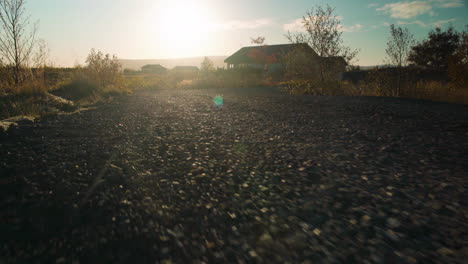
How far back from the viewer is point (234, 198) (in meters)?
2.73

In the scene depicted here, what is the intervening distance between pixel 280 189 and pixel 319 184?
518 millimetres

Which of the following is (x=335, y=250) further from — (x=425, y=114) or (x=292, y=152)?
(x=425, y=114)

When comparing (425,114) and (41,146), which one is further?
(425,114)

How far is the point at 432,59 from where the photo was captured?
2836cm

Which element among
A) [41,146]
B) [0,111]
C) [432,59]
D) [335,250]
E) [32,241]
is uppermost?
[432,59]

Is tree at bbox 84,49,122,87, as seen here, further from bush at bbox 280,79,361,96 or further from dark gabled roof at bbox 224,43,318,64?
dark gabled roof at bbox 224,43,318,64

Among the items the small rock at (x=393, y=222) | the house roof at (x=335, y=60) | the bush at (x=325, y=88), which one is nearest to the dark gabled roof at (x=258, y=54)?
the house roof at (x=335, y=60)

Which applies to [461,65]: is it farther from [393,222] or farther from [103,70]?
[103,70]

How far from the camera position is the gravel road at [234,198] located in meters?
1.90

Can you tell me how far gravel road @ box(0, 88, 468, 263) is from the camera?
1.90 meters

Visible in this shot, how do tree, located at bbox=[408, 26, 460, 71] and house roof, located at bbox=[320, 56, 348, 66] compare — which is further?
tree, located at bbox=[408, 26, 460, 71]

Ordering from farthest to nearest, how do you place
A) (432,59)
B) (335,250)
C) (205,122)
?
(432,59) < (205,122) < (335,250)

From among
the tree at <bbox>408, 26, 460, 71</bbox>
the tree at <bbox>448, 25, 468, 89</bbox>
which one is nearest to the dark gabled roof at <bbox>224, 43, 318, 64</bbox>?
the tree at <bbox>408, 26, 460, 71</bbox>

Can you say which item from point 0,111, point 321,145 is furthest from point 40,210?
point 0,111
